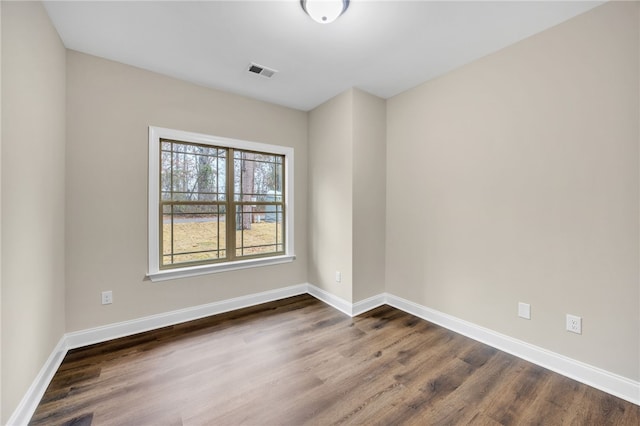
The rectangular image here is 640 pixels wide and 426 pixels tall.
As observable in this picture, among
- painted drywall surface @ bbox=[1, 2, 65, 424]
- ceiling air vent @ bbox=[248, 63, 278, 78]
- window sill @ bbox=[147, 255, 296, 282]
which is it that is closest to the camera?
painted drywall surface @ bbox=[1, 2, 65, 424]

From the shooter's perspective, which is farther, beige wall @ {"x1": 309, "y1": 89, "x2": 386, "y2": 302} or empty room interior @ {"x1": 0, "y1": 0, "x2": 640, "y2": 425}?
beige wall @ {"x1": 309, "y1": 89, "x2": 386, "y2": 302}

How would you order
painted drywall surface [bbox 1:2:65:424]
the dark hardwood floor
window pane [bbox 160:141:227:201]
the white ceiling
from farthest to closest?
window pane [bbox 160:141:227:201] < the white ceiling < the dark hardwood floor < painted drywall surface [bbox 1:2:65:424]

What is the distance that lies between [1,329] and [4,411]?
0.44 m

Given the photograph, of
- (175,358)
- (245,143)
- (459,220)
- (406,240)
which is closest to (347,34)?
(245,143)

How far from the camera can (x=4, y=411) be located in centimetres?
134

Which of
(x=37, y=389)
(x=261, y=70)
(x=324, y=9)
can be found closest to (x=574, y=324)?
(x=324, y=9)

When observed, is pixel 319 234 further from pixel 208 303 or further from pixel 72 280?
pixel 72 280

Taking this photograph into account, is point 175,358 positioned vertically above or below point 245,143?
below

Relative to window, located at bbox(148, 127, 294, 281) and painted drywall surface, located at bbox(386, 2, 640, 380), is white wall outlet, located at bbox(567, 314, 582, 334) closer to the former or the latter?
painted drywall surface, located at bbox(386, 2, 640, 380)

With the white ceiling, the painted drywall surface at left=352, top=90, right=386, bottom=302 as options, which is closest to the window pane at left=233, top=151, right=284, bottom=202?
the white ceiling

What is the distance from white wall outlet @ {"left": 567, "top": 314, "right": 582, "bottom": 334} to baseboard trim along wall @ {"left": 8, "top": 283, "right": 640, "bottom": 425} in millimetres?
226

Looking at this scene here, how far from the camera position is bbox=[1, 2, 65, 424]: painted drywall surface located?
Result: 1384 mm

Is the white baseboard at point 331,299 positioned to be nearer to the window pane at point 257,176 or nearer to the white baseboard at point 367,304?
→ the white baseboard at point 367,304

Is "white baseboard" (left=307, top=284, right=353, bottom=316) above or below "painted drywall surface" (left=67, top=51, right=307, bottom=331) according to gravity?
below
